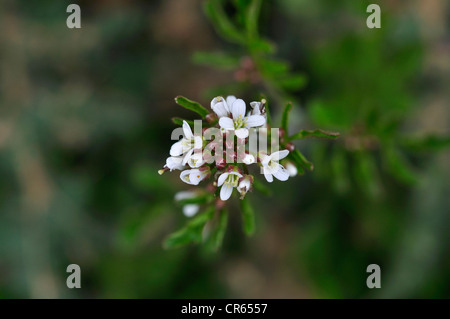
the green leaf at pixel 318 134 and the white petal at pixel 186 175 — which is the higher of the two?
the green leaf at pixel 318 134

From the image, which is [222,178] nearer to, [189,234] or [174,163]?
[174,163]

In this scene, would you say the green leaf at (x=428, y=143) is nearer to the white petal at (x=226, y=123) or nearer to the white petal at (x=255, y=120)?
the white petal at (x=255, y=120)

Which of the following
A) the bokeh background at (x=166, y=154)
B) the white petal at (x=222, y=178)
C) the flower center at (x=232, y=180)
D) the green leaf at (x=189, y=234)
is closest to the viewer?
the white petal at (x=222, y=178)

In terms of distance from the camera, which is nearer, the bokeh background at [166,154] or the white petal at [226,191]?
the white petal at [226,191]

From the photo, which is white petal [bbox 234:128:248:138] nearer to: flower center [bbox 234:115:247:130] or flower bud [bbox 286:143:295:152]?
flower center [bbox 234:115:247:130]

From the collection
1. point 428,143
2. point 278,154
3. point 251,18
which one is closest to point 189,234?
point 278,154

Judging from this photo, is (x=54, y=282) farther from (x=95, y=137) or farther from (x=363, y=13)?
(x=363, y=13)

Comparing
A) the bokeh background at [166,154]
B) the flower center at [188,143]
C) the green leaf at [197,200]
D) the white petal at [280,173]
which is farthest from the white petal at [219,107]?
the bokeh background at [166,154]
